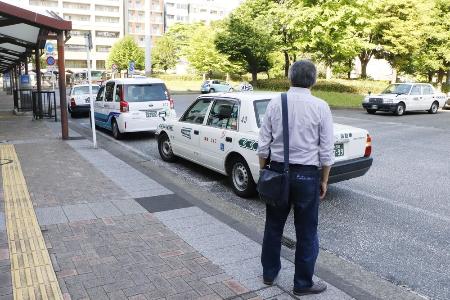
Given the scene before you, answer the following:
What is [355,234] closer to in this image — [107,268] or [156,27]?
[107,268]

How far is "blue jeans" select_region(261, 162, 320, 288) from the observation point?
10.2ft

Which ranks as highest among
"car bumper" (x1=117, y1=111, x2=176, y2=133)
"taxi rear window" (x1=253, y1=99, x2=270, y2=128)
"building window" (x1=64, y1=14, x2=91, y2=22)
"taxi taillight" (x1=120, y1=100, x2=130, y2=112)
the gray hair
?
"building window" (x1=64, y1=14, x2=91, y2=22)

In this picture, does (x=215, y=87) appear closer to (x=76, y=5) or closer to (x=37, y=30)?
(x=37, y=30)

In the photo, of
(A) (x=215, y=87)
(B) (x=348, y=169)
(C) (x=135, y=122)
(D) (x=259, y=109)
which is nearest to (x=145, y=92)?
(C) (x=135, y=122)

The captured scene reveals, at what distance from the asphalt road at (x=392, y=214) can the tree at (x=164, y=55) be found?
61.6 metres

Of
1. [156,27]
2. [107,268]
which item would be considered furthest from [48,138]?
[156,27]

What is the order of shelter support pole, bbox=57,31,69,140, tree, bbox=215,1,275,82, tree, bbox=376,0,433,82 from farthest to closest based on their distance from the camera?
tree, bbox=215,1,275,82 → tree, bbox=376,0,433,82 → shelter support pole, bbox=57,31,69,140

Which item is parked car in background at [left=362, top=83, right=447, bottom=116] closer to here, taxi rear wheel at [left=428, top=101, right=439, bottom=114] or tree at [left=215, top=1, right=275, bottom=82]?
taxi rear wheel at [left=428, top=101, right=439, bottom=114]

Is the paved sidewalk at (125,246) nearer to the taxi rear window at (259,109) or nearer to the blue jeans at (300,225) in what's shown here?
the blue jeans at (300,225)

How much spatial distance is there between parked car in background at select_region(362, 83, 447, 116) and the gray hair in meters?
18.2

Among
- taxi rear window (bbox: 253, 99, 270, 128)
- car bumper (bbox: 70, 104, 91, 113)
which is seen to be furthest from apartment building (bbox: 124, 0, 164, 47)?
taxi rear window (bbox: 253, 99, 270, 128)

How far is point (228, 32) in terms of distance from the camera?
3628cm

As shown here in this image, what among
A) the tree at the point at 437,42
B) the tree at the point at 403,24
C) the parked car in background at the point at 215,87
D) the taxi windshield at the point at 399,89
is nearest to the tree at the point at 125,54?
the parked car in background at the point at 215,87

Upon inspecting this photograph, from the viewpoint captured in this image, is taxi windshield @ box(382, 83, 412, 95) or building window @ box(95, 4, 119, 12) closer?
taxi windshield @ box(382, 83, 412, 95)
